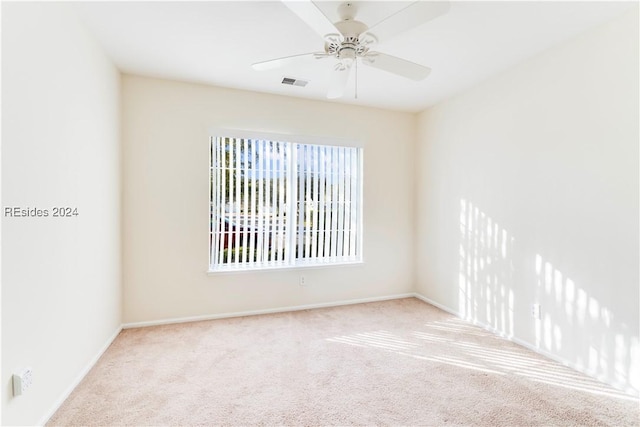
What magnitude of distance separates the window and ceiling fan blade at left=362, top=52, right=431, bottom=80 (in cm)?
187

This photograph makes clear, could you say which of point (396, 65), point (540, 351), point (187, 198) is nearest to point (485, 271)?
point (540, 351)

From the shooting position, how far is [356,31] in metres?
1.95

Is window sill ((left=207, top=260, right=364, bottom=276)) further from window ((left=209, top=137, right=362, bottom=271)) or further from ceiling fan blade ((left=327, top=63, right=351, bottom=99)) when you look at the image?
ceiling fan blade ((left=327, top=63, right=351, bottom=99))

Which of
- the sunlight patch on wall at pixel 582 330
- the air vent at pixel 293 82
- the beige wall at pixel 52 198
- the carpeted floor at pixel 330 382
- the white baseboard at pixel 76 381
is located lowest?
the carpeted floor at pixel 330 382

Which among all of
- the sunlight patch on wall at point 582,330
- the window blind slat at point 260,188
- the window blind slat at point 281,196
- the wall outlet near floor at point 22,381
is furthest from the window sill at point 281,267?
the sunlight patch on wall at point 582,330

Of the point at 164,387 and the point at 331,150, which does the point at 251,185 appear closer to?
the point at 331,150

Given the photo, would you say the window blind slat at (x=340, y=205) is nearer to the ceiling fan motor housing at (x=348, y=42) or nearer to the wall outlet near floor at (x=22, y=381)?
the ceiling fan motor housing at (x=348, y=42)

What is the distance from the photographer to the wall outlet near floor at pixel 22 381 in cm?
158

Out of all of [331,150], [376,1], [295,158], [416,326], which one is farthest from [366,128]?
[416,326]

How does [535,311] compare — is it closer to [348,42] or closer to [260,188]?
[348,42]

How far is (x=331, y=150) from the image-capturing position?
416cm

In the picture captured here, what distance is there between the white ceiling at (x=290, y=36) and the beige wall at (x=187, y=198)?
309mm

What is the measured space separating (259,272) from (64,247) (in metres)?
1.97

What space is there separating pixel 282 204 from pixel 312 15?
2.42 m
